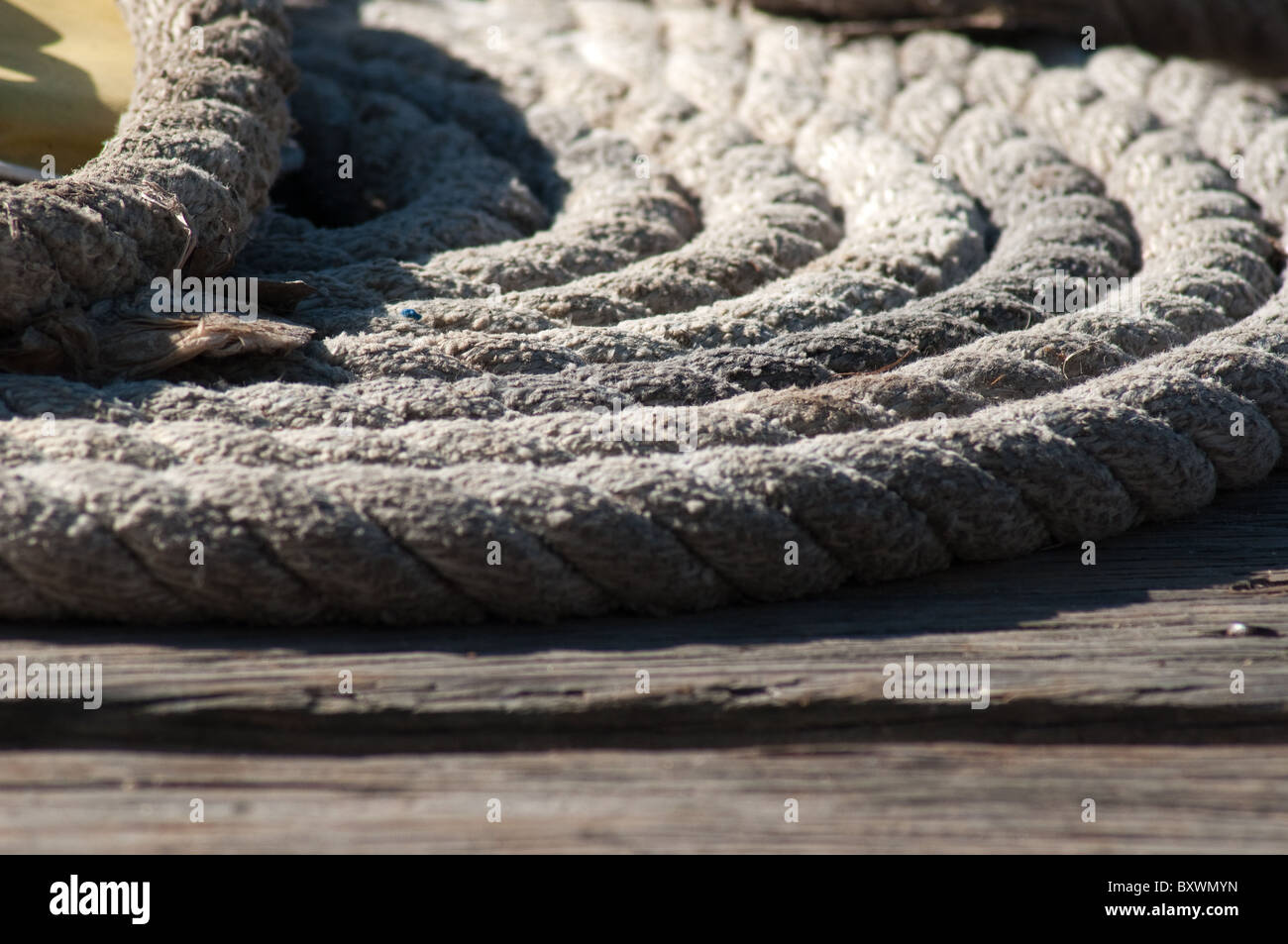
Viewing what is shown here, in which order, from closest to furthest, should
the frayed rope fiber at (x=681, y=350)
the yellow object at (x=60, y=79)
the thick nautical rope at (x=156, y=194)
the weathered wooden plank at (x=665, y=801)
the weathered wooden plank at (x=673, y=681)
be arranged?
the weathered wooden plank at (x=665, y=801) < the weathered wooden plank at (x=673, y=681) < the frayed rope fiber at (x=681, y=350) < the thick nautical rope at (x=156, y=194) < the yellow object at (x=60, y=79)

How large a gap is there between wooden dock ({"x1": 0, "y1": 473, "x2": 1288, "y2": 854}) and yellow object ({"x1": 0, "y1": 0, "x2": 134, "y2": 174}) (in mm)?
1181

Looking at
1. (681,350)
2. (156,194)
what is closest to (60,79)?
(156,194)

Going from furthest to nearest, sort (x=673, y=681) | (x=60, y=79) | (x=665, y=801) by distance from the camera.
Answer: (x=60, y=79), (x=673, y=681), (x=665, y=801)

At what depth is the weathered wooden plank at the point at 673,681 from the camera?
1.09 meters

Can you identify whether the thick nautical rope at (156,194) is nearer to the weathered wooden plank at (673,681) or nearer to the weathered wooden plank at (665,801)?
the weathered wooden plank at (673,681)

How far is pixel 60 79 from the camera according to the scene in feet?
6.85

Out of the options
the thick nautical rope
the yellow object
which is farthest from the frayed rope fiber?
the yellow object

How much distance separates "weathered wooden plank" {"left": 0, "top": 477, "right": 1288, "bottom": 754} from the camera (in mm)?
1091

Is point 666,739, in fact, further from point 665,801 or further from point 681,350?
point 681,350

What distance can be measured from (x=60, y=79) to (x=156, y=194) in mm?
708

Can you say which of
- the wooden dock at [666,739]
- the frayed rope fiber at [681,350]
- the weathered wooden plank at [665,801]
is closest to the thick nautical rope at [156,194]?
the frayed rope fiber at [681,350]

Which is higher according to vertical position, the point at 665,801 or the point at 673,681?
the point at 673,681

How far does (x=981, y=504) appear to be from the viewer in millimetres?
1349

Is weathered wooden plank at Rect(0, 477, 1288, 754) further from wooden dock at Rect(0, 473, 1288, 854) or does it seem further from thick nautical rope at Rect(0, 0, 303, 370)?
thick nautical rope at Rect(0, 0, 303, 370)
